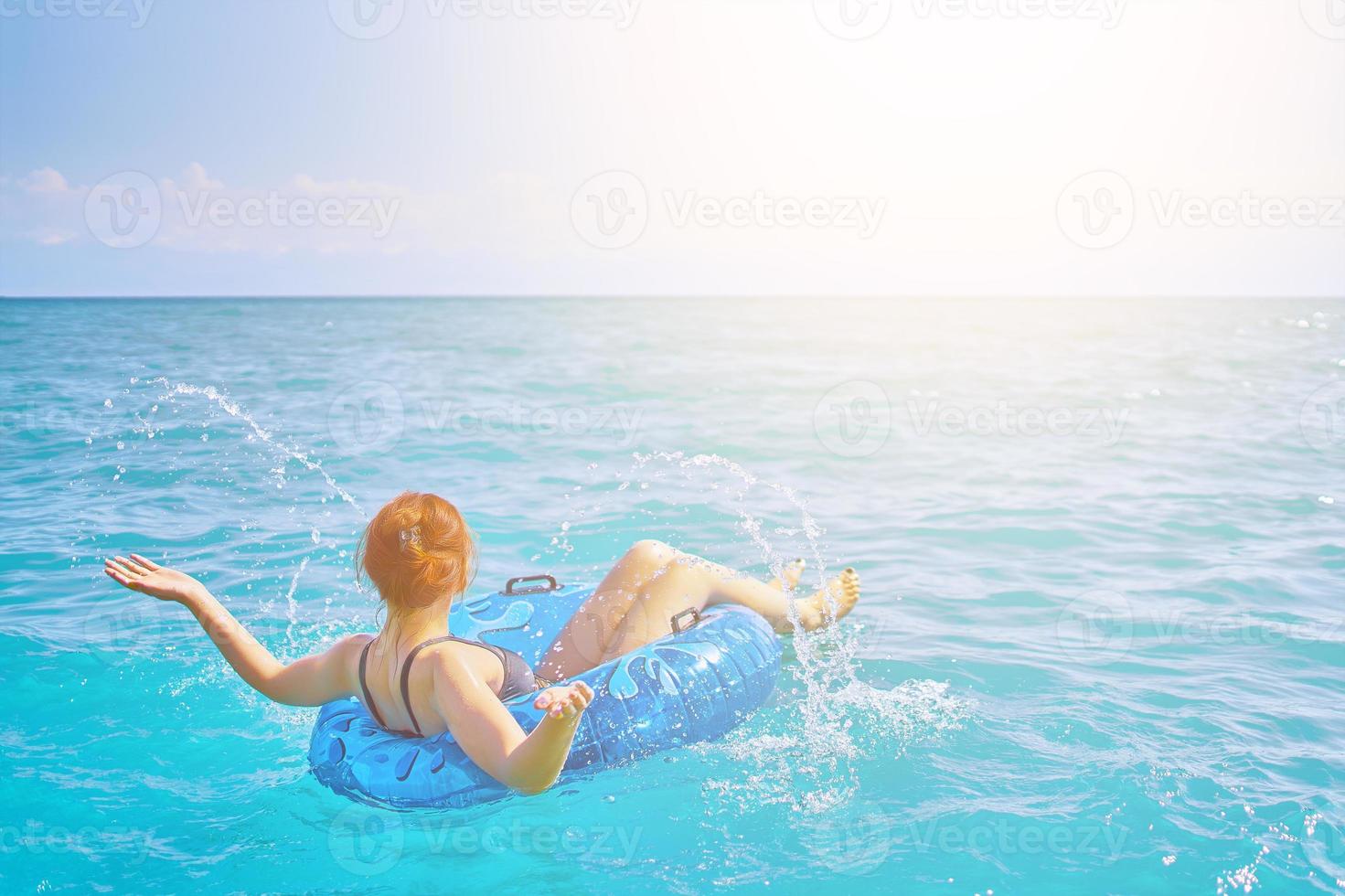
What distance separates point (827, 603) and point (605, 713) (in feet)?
6.69

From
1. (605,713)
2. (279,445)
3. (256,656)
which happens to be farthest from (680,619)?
(279,445)

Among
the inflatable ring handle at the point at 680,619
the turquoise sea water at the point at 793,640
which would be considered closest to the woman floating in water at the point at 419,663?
the turquoise sea water at the point at 793,640

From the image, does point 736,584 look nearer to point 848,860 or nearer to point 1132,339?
point 848,860

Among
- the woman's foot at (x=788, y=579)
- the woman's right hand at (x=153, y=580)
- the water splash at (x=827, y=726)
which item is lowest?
the water splash at (x=827, y=726)

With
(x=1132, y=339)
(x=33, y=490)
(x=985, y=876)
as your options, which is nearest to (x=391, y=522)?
(x=985, y=876)

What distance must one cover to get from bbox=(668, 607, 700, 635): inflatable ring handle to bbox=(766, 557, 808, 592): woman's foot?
2.69 ft

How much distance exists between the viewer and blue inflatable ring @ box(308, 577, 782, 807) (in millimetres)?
3432

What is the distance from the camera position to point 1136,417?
44.4 ft

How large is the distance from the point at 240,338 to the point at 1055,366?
1828 cm

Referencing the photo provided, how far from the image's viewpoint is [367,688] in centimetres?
352

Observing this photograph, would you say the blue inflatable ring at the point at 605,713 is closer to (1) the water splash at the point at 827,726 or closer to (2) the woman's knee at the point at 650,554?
(1) the water splash at the point at 827,726

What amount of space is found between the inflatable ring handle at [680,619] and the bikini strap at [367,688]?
1295 millimetres

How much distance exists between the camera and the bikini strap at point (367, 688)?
348 centimetres

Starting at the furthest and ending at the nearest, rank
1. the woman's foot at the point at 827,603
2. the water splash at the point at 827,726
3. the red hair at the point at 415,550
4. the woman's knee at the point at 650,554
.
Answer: the woman's foot at the point at 827,603 → the woman's knee at the point at 650,554 → the water splash at the point at 827,726 → the red hair at the point at 415,550
